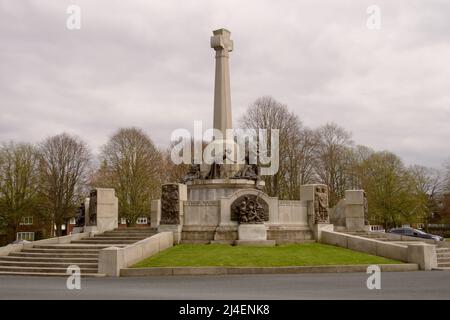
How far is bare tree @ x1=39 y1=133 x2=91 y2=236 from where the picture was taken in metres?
55.9

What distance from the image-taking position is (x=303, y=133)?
2116 inches

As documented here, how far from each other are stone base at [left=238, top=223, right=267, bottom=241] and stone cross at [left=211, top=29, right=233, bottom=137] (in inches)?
302

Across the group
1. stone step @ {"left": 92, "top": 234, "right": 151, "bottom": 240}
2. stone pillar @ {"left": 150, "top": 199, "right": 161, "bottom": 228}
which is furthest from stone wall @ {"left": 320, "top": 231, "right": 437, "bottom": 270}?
stone pillar @ {"left": 150, "top": 199, "right": 161, "bottom": 228}

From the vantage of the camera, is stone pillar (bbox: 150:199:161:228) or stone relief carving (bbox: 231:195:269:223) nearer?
stone relief carving (bbox: 231:195:269:223)

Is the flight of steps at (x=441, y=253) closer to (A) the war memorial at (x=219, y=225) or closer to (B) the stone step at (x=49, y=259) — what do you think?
(A) the war memorial at (x=219, y=225)

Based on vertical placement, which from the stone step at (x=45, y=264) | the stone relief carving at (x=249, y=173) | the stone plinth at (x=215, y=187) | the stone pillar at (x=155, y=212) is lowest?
the stone step at (x=45, y=264)

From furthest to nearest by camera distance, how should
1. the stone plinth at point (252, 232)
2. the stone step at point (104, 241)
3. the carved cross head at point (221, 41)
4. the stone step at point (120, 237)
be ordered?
1. the carved cross head at point (221, 41)
2. the stone step at point (120, 237)
3. the stone step at point (104, 241)
4. the stone plinth at point (252, 232)

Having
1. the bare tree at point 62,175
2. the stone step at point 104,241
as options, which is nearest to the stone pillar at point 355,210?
the stone step at point 104,241

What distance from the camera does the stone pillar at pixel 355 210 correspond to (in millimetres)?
29812

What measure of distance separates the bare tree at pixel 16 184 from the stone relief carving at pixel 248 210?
36.6m

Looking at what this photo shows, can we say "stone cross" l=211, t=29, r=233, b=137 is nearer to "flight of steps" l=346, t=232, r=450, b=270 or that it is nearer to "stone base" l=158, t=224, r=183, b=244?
"stone base" l=158, t=224, r=183, b=244

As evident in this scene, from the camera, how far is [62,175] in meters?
56.0

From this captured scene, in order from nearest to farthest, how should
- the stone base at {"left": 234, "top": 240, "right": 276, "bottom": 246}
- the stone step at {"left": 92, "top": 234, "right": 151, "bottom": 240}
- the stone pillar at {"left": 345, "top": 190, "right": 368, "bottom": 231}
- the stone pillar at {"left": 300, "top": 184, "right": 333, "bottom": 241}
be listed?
the stone base at {"left": 234, "top": 240, "right": 276, "bottom": 246}
the stone step at {"left": 92, "top": 234, "right": 151, "bottom": 240}
the stone pillar at {"left": 300, "top": 184, "right": 333, "bottom": 241}
the stone pillar at {"left": 345, "top": 190, "right": 368, "bottom": 231}

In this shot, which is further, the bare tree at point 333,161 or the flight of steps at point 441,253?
the bare tree at point 333,161
